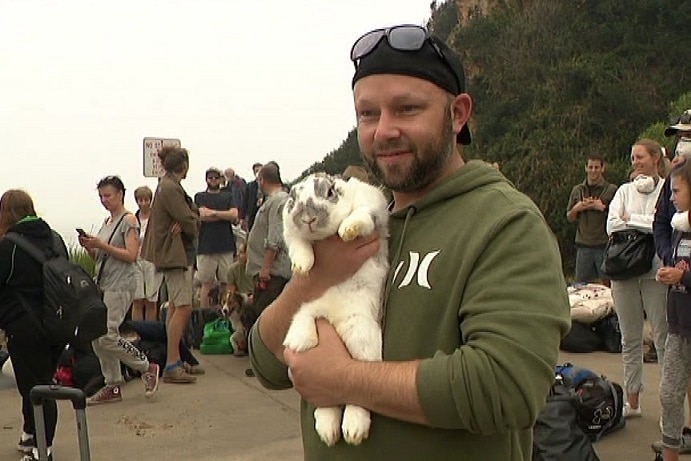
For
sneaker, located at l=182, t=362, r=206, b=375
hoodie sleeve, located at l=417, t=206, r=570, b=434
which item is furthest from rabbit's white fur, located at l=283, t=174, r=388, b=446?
sneaker, located at l=182, t=362, r=206, b=375

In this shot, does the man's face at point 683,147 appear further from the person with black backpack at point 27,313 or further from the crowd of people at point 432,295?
the person with black backpack at point 27,313

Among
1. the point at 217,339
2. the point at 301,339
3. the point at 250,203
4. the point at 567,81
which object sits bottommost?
the point at 217,339

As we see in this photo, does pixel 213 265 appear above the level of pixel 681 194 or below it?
below

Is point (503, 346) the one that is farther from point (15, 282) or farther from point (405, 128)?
point (15, 282)

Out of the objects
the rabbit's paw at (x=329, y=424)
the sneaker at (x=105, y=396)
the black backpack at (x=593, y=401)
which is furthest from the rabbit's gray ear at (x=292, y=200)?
the sneaker at (x=105, y=396)

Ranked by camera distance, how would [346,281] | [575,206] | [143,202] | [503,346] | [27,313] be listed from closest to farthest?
[503,346] < [346,281] < [27,313] < [575,206] < [143,202]

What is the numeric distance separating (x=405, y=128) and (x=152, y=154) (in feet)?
36.1

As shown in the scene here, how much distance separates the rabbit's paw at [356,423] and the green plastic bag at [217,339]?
7.56 m

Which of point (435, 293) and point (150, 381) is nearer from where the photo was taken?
point (435, 293)

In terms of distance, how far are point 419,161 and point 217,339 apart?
7.70 metres

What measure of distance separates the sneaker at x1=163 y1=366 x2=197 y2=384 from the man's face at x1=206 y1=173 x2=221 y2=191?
9.70ft

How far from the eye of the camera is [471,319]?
5.36ft

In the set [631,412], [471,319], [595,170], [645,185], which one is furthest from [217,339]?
[471,319]

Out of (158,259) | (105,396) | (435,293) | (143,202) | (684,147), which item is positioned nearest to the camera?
(435,293)
